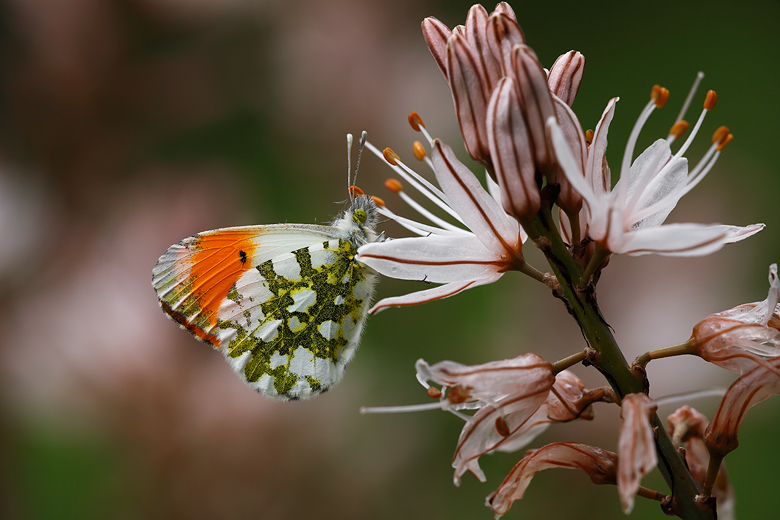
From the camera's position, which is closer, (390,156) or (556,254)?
(556,254)

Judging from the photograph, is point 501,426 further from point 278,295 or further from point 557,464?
point 278,295

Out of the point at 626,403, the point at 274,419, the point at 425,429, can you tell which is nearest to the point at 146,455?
the point at 274,419

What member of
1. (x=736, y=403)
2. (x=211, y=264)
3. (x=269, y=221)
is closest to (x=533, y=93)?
(x=736, y=403)

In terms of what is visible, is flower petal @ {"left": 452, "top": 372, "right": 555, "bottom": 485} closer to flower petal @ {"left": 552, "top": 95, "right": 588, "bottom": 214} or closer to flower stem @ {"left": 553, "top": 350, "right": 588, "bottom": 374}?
flower stem @ {"left": 553, "top": 350, "right": 588, "bottom": 374}

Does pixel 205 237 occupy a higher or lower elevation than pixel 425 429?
higher

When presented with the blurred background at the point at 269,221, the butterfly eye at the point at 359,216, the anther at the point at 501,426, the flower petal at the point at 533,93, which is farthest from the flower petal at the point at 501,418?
the blurred background at the point at 269,221

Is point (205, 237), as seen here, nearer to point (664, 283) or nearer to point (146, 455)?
point (146, 455)

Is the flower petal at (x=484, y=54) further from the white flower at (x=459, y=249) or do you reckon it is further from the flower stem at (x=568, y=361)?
the flower stem at (x=568, y=361)
